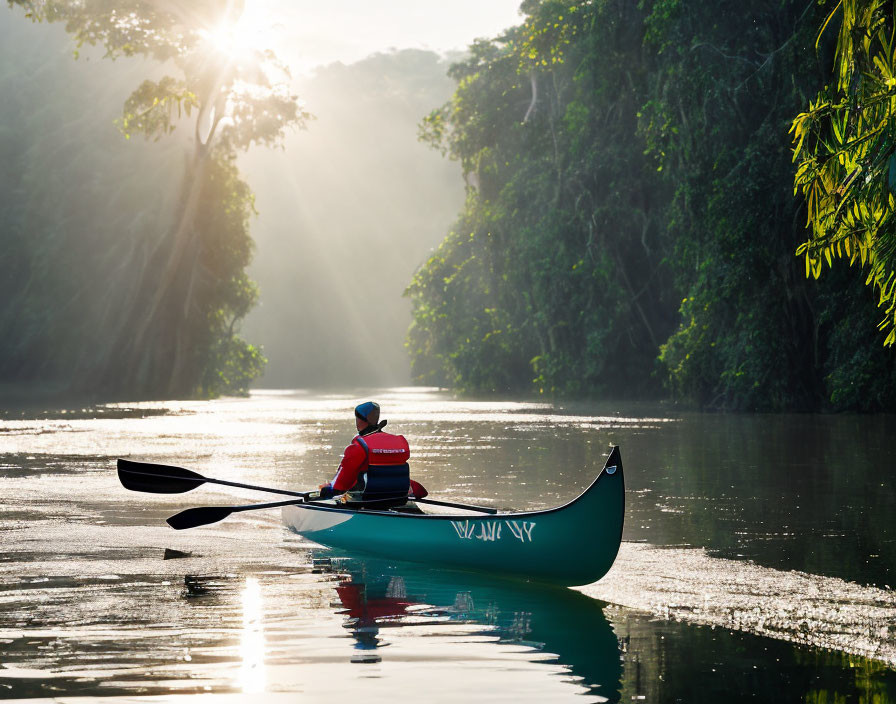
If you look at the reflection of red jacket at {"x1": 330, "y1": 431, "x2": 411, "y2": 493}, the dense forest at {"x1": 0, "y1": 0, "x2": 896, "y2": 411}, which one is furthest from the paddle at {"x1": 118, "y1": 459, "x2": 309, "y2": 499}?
the dense forest at {"x1": 0, "y1": 0, "x2": 896, "y2": 411}

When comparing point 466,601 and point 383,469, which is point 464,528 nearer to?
point 466,601

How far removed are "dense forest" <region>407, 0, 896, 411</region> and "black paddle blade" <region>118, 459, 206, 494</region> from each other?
23.6 feet

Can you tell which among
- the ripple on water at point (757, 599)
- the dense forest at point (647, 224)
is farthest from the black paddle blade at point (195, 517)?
the dense forest at point (647, 224)

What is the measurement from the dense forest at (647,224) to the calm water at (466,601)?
3.31 metres

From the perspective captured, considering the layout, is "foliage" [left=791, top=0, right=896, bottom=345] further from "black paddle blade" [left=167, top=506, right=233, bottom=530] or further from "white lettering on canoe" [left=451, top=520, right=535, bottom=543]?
"black paddle blade" [left=167, top=506, right=233, bottom=530]

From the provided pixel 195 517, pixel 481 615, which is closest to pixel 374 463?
pixel 195 517

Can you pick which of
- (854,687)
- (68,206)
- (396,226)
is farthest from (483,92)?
(396,226)

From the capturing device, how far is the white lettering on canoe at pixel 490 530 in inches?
347

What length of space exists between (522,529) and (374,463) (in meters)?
2.07

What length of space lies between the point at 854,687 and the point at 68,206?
57670 mm

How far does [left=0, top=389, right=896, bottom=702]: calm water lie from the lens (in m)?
6.18

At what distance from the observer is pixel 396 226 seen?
14162 centimetres

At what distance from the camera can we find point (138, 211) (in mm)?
55312

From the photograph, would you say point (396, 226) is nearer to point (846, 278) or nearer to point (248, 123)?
point (248, 123)
